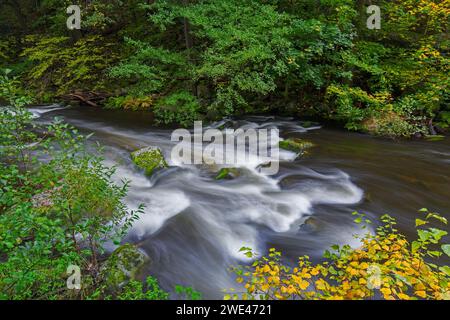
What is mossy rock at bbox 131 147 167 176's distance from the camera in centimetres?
656

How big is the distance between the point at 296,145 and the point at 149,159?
12.2 feet

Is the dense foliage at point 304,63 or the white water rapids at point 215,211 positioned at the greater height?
the dense foliage at point 304,63

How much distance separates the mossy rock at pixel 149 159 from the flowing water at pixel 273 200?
Answer: 0.49 feet

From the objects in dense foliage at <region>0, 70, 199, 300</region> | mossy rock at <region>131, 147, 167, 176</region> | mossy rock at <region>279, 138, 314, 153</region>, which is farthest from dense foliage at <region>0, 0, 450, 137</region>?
dense foliage at <region>0, 70, 199, 300</region>

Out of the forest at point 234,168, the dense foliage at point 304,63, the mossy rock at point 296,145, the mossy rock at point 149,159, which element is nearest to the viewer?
the forest at point 234,168

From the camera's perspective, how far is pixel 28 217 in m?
2.82

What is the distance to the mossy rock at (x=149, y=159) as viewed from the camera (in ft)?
21.5

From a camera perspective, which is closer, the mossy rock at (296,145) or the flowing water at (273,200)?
the flowing water at (273,200)

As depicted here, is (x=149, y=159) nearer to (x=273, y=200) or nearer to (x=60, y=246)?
(x=273, y=200)

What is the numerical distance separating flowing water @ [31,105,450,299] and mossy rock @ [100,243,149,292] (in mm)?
177

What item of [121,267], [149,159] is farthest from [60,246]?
[149,159]

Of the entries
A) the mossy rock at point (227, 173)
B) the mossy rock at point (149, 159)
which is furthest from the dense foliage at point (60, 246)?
the mossy rock at point (227, 173)

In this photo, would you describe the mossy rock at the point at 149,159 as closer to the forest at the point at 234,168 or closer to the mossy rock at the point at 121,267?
the forest at the point at 234,168

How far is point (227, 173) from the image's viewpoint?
21.9 feet
